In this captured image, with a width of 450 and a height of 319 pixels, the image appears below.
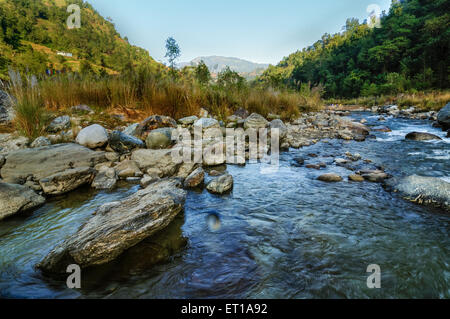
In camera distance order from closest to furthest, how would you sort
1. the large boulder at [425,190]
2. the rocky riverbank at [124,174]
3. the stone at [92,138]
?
the rocky riverbank at [124,174] → the large boulder at [425,190] → the stone at [92,138]

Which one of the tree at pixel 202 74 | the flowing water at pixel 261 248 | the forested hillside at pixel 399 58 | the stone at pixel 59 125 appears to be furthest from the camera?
the forested hillside at pixel 399 58

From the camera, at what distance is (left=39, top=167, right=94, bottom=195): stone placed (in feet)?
9.58

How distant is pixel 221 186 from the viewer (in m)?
3.14

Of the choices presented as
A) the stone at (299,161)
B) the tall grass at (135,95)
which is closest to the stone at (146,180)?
the stone at (299,161)

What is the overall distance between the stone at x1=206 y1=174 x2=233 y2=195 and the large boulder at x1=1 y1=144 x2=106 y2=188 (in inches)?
92.1

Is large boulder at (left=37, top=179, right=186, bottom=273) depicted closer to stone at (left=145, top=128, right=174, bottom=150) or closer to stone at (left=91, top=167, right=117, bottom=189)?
stone at (left=91, top=167, right=117, bottom=189)

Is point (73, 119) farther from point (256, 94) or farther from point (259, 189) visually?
point (256, 94)

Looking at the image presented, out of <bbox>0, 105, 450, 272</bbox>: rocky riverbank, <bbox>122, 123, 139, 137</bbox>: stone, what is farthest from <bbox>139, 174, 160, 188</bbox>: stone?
<bbox>122, 123, 139, 137</bbox>: stone

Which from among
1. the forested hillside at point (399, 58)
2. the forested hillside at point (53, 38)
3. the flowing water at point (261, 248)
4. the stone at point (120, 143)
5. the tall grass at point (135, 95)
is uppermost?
the forested hillside at point (53, 38)

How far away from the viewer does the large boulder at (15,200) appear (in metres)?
2.33

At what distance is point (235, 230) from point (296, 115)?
10.1 metres

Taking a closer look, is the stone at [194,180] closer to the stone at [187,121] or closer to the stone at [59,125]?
the stone at [187,121]

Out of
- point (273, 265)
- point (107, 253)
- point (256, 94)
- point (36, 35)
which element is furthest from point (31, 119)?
point (36, 35)

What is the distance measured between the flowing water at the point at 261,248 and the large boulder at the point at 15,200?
0.36 ft
